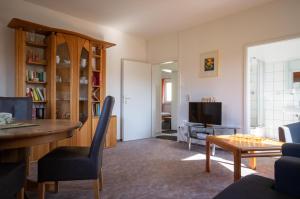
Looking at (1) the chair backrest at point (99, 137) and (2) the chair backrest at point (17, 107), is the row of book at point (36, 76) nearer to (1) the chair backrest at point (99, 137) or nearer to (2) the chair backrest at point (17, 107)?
(2) the chair backrest at point (17, 107)

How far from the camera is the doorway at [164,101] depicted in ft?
18.6

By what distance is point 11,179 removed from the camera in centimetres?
139

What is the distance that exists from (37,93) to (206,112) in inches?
120

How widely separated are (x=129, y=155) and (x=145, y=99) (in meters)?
2.04

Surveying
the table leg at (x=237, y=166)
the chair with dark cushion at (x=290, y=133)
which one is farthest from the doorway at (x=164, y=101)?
the table leg at (x=237, y=166)

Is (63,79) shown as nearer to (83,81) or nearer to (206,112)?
(83,81)

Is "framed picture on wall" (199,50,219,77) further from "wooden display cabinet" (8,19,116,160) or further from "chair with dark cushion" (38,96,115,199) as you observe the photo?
"chair with dark cushion" (38,96,115,199)

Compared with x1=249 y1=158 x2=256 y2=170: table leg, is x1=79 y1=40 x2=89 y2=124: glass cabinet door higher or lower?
higher

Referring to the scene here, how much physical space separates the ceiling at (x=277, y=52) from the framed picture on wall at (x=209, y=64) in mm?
1054

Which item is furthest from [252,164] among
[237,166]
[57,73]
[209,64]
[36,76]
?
[36,76]

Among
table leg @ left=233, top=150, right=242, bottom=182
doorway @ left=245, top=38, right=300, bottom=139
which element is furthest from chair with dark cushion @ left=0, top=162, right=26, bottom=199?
doorway @ left=245, top=38, right=300, bottom=139

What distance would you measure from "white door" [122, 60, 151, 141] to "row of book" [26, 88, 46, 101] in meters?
1.88

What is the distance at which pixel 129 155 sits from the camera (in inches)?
143

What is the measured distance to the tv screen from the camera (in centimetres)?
395
